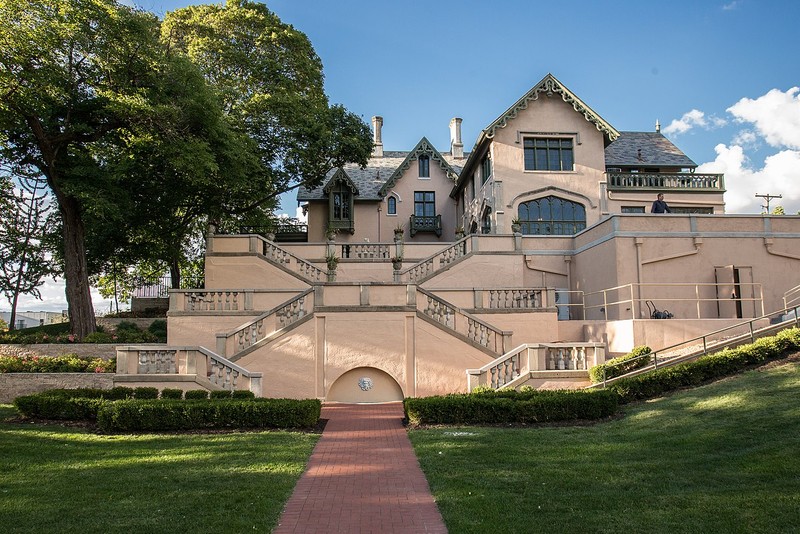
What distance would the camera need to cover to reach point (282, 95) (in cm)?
3130

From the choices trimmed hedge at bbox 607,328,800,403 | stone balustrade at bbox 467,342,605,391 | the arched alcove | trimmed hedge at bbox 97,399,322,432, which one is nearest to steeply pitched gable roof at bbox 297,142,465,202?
the arched alcove

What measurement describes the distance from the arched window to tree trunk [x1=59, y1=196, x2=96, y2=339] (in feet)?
67.4

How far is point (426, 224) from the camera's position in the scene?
42062 millimetres

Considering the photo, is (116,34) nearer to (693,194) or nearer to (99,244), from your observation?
(99,244)

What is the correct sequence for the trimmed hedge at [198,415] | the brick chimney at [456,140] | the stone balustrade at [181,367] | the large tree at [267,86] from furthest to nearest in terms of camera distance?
1. the brick chimney at [456,140]
2. the large tree at [267,86]
3. the stone balustrade at [181,367]
4. the trimmed hedge at [198,415]

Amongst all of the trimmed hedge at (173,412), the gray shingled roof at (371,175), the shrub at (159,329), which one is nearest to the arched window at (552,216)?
the gray shingled roof at (371,175)

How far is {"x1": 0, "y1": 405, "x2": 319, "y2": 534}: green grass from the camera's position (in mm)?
7695

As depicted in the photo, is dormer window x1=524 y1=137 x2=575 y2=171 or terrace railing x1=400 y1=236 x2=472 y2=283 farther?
dormer window x1=524 y1=137 x2=575 y2=171

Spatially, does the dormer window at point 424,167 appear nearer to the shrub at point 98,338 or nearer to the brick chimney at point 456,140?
the brick chimney at point 456,140

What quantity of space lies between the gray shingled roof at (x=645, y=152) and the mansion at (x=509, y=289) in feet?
7.11

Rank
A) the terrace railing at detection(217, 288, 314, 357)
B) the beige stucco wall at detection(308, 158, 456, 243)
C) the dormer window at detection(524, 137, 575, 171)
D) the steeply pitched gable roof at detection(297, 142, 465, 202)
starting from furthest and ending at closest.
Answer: the steeply pitched gable roof at detection(297, 142, 465, 202) → the beige stucco wall at detection(308, 158, 456, 243) → the dormer window at detection(524, 137, 575, 171) → the terrace railing at detection(217, 288, 314, 357)

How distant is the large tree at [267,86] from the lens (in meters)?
31.2

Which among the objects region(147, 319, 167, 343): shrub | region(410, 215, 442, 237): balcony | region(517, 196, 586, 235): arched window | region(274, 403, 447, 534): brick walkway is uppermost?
region(410, 215, 442, 237): balcony

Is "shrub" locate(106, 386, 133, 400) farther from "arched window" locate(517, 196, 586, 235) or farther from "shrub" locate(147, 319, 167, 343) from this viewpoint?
"arched window" locate(517, 196, 586, 235)
